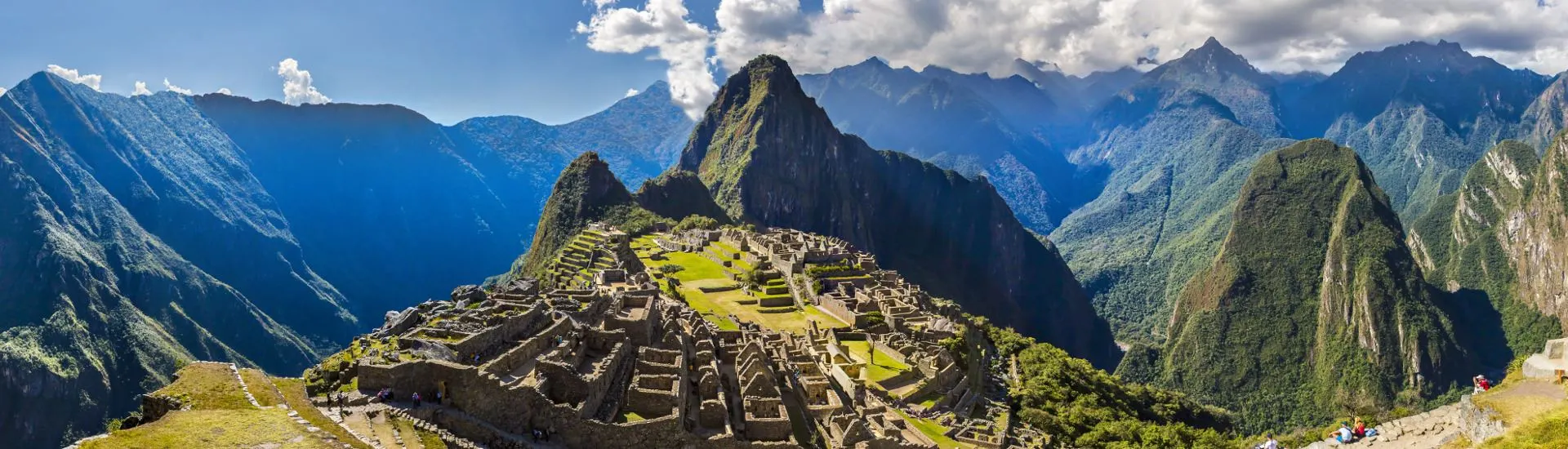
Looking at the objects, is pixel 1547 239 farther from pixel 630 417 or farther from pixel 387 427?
pixel 387 427

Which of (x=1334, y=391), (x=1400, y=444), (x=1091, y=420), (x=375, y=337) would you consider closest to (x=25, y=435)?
(x=375, y=337)

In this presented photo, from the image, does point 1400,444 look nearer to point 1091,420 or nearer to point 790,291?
point 1091,420

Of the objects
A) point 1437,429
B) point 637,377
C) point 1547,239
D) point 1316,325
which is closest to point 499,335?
point 637,377

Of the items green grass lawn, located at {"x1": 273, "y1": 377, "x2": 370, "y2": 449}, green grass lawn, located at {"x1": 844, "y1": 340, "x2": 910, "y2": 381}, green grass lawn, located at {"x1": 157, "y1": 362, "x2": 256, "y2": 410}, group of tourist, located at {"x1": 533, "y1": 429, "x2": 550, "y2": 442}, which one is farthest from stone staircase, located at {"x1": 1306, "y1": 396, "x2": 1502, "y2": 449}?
green grass lawn, located at {"x1": 157, "y1": 362, "x2": 256, "y2": 410}

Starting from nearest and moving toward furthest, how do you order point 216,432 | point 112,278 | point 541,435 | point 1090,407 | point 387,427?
1. point 216,432
2. point 387,427
3. point 541,435
4. point 1090,407
5. point 112,278

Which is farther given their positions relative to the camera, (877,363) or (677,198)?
(677,198)
